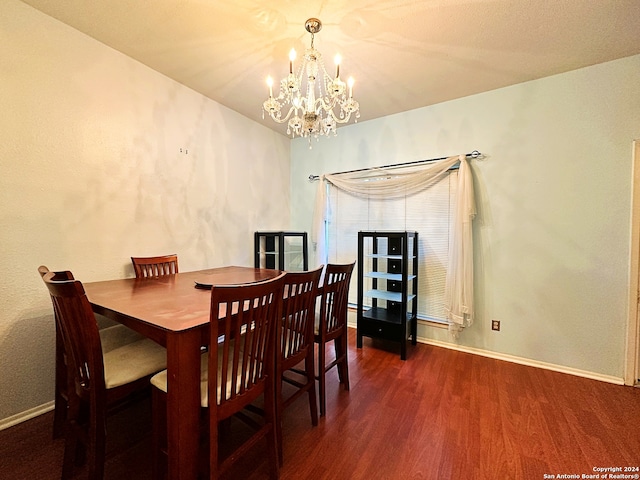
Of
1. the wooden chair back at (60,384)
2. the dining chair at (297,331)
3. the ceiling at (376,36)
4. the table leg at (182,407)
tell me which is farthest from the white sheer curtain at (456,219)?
the wooden chair back at (60,384)

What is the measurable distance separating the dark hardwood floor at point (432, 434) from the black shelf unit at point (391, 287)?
21.0 inches

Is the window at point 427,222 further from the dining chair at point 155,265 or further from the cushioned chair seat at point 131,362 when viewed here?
the cushioned chair seat at point 131,362

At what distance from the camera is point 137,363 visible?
1345 mm

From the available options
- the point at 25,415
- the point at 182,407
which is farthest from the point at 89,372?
the point at 25,415

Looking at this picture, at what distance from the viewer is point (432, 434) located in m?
1.63

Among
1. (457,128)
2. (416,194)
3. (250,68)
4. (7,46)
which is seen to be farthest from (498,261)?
(7,46)

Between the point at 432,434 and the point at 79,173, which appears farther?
the point at 79,173

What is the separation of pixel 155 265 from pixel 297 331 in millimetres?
1470

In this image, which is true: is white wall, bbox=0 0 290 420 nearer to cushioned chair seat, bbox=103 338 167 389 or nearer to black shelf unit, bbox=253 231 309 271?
black shelf unit, bbox=253 231 309 271

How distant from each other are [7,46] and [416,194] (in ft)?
11.4

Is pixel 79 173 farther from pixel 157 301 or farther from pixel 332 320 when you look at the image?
pixel 332 320

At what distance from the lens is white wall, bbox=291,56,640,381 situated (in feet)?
7.27

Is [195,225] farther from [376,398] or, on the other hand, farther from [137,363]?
[376,398]

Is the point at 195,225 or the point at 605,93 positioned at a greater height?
the point at 605,93
